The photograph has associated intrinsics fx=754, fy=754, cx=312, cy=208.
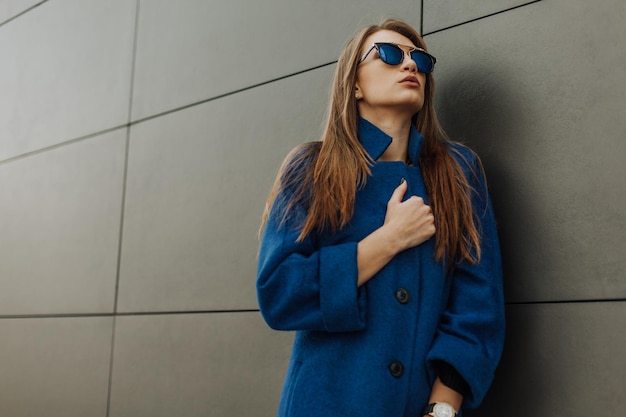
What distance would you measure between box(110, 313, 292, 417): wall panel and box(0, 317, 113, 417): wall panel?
0.64 ft

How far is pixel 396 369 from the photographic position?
224 cm

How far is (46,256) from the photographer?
16.8ft

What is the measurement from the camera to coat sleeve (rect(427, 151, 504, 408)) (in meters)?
2.22

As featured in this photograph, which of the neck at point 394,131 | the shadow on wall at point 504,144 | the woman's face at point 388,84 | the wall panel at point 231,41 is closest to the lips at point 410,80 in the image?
the woman's face at point 388,84

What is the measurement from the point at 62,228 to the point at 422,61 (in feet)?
10.6

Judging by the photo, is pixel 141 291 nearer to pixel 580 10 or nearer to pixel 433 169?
pixel 433 169

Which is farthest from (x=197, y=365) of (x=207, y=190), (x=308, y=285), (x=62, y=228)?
(x=308, y=285)

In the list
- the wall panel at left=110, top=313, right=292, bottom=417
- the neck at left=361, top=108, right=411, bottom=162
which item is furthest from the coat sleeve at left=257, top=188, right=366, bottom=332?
the wall panel at left=110, top=313, right=292, bottom=417

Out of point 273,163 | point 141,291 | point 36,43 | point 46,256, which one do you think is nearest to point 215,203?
point 273,163

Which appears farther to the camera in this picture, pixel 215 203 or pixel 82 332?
pixel 82 332

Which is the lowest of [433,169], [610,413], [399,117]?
[610,413]

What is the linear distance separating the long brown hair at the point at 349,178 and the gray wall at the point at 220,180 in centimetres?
30

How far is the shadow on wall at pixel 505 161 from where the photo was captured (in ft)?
8.50

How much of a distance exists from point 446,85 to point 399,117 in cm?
48
